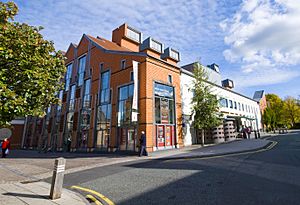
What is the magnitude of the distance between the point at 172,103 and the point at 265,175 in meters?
13.7

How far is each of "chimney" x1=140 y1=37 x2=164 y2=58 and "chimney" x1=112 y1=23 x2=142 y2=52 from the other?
5.00 metres

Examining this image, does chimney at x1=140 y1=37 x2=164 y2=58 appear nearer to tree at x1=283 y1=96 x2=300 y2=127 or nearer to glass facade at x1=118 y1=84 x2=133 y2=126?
glass facade at x1=118 y1=84 x2=133 y2=126

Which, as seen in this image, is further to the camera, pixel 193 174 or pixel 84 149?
pixel 84 149

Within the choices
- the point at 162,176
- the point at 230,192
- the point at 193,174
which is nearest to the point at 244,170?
the point at 193,174

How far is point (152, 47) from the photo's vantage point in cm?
2353

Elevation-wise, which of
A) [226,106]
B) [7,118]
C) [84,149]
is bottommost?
[84,149]

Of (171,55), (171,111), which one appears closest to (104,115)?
(171,111)

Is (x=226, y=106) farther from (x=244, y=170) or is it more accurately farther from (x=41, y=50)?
(x=41, y=50)

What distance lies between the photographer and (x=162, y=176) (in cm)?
693

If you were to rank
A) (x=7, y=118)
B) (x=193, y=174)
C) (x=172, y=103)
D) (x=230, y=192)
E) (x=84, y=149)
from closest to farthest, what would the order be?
(x=230, y=192), (x=7, y=118), (x=193, y=174), (x=172, y=103), (x=84, y=149)

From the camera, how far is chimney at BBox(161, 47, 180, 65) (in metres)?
24.8

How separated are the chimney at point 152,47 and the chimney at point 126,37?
5.00 m

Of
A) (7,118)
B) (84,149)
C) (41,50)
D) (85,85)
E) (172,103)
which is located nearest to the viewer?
(7,118)

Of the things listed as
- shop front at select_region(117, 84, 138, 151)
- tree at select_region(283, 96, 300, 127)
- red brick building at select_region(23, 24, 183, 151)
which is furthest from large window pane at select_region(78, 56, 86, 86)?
tree at select_region(283, 96, 300, 127)
